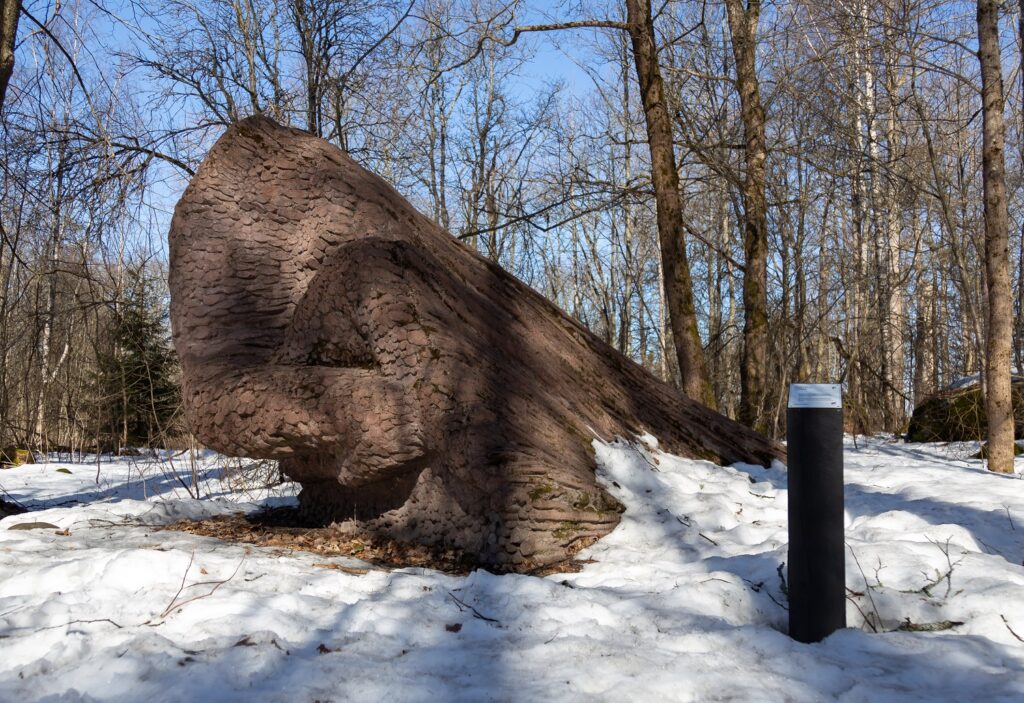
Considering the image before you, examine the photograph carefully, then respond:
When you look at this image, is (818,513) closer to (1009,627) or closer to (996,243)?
(1009,627)

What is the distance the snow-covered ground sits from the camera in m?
2.51

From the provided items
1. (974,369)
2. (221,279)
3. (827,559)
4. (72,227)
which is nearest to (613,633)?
(827,559)

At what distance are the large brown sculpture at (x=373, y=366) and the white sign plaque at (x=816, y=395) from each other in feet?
5.83

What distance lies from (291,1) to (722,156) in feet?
21.4

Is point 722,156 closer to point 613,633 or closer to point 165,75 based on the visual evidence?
point 165,75

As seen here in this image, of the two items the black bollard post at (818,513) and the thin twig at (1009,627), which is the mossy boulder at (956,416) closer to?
the thin twig at (1009,627)

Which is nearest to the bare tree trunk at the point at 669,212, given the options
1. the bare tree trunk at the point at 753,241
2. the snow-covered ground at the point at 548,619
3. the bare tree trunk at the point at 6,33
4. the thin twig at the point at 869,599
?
the bare tree trunk at the point at 753,241

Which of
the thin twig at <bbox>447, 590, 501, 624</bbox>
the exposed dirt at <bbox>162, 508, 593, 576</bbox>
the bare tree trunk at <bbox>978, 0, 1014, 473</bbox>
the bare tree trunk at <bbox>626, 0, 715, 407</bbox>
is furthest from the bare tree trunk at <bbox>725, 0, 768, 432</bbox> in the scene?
the thin twig at <bbox>447, 590, 501, 624</bbox>

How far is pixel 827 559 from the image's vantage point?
2957mm

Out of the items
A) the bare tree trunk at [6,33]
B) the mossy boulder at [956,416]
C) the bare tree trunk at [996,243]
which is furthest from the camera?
the mossy boulder at [956,416]

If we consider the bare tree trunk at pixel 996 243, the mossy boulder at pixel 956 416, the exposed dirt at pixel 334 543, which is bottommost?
the exposed dirt at pixel 334 543

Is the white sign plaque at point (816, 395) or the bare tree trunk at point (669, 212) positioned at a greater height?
the bare tree trunk at point (669, 212)

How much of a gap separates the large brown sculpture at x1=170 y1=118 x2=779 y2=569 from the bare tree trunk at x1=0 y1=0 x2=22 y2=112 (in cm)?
214

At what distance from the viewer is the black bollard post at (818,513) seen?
295 cm
